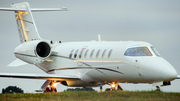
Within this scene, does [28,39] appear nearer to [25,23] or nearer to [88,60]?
[25,23]

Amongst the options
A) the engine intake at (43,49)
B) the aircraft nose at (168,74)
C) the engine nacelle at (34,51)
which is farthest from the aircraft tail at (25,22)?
the aircraft nose at (168,74)

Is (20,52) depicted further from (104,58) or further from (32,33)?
(104,58)

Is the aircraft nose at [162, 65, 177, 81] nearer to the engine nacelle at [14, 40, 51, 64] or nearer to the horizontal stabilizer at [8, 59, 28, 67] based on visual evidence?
the engine nacelle at [14, 40, 51, 64]

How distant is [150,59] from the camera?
69.9ft

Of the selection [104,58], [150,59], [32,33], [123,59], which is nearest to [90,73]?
[104,58]

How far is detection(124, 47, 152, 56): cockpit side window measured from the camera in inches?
858

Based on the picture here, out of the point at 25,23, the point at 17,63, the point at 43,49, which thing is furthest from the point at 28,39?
the point at 43,49

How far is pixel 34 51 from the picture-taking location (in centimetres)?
2672

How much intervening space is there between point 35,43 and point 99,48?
478cm

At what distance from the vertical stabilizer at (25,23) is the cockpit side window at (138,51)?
10831mm

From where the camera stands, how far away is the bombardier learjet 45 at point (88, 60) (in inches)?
838

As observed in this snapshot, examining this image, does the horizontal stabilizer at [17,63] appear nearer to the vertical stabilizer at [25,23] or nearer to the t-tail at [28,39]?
the t-tail at [28,39]

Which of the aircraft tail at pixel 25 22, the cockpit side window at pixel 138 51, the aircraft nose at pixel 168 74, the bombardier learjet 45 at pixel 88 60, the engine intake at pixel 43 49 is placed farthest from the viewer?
the aircraft tail at pixel 25 22

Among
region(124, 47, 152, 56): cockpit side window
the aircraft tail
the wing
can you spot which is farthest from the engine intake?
region(124, 47, 152, 56): cockpit side window
